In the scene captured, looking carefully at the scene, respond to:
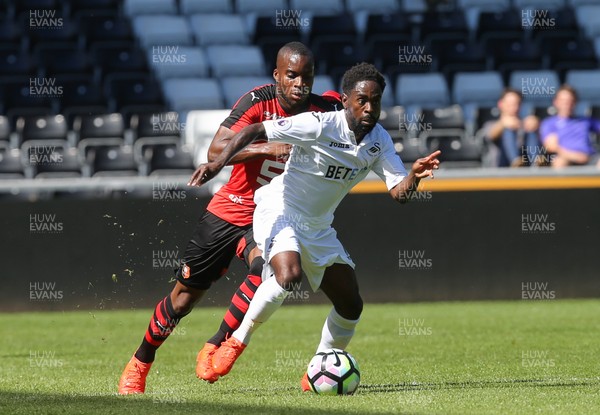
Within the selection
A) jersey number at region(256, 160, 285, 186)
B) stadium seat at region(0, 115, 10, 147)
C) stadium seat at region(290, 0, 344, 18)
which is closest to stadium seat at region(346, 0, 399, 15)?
stadium seat at region(290, 0, 344, 18)

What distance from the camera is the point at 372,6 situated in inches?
853

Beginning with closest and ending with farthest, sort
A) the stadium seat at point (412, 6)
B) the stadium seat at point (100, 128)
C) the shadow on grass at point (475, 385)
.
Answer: the shadow on grass at point (475, 385) < the stadium seat at point (100, 128) < the stadium seat at point (412, 6)

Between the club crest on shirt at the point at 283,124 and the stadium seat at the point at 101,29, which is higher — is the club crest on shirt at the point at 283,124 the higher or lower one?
the higher one

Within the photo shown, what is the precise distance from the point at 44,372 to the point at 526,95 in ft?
37.6

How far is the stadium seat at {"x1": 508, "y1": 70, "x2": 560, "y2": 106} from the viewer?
63.1 ft

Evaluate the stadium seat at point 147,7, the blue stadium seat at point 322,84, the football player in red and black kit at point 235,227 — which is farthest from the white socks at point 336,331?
the stadium seat at point 147,7

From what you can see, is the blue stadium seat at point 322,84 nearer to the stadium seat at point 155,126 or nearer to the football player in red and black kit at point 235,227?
the stadium seat at point 155,126

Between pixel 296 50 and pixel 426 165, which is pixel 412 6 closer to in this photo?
pixel 296 50

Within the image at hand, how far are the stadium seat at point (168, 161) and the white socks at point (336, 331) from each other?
26.1 ft

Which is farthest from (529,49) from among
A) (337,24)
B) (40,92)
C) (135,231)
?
(135,231)

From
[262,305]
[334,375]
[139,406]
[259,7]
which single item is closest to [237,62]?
[259,7]

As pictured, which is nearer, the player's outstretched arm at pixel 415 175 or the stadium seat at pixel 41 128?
the player's outstretched arm at pixel 415 175

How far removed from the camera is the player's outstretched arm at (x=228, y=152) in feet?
24.4

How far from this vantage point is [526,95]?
764 inches
